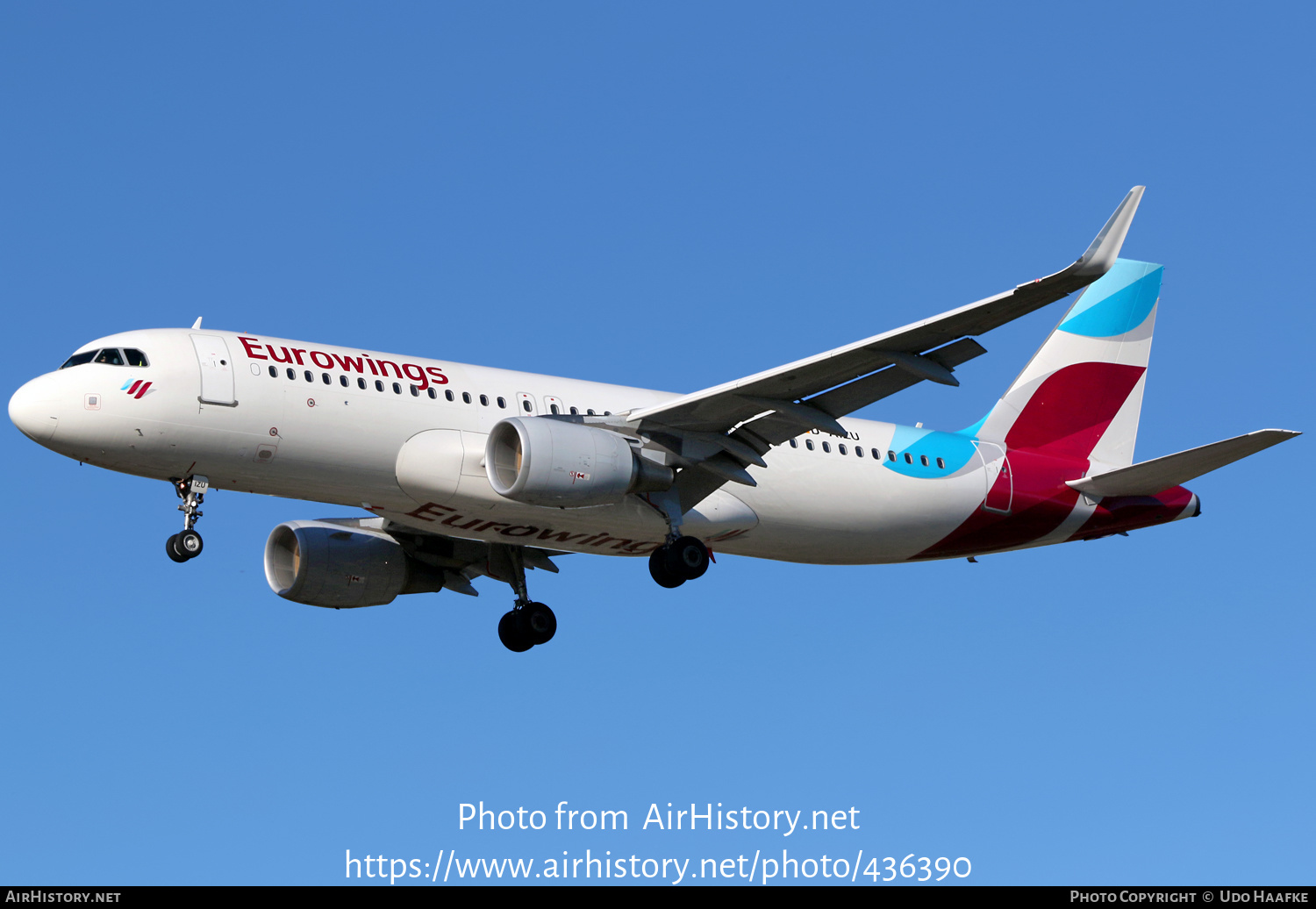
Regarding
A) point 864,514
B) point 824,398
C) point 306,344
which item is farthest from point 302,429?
point 864,514

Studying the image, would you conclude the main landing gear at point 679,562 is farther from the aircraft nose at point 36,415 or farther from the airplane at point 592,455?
the aircraft nose at point 36,415

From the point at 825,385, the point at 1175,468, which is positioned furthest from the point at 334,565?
the point at 1175,468

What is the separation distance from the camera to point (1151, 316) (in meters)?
38.2

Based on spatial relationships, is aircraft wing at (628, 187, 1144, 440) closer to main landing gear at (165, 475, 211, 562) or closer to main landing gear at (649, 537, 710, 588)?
main landing gear at (649, 537, 710, 588)

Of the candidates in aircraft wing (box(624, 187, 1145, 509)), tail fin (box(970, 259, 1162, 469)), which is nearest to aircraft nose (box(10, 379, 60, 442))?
aircraft wing (box(624, 187, 1145, 509))

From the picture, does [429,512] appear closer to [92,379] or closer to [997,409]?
[92,379]

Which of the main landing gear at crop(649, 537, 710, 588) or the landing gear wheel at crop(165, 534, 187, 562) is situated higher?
the main landing gear at crop(649, 537, 710, 588)

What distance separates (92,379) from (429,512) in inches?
241

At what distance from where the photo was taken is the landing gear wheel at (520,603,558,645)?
3428 centimetres

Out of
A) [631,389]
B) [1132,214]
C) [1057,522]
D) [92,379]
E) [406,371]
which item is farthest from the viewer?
[1057,522]

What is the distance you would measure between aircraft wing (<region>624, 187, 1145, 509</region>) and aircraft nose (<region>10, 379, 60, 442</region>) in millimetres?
9573

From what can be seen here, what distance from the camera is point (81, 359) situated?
2778 centimetres

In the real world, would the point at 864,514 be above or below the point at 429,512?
above

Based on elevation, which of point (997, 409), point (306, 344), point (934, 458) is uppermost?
point (997, 409)
